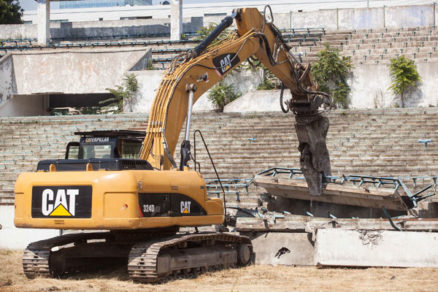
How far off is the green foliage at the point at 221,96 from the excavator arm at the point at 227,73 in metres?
13.3

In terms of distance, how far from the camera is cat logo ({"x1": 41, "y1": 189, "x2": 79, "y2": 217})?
9797 millimetres

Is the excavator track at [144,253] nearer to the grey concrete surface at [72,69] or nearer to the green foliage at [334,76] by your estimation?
the green foliage at [334,76]

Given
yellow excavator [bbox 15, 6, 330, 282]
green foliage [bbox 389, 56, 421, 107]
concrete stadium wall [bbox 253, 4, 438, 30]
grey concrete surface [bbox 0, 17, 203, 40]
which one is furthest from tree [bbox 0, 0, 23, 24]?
yellow excavator [bbox 15, 6, 330, 282]

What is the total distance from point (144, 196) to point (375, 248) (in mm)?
3637

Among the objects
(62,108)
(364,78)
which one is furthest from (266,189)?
(62,108)

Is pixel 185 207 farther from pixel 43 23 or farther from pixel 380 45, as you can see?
pixel 43 23

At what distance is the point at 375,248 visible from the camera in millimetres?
10945

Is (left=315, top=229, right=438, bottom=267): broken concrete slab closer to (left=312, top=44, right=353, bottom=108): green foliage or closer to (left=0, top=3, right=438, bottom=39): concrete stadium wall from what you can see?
(left=312, top=44, right=353, bottom=108): green foliage

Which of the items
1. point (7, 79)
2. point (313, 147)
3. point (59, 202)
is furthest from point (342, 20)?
point (59, 202)

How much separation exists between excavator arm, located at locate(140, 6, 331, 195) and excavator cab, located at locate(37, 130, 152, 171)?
0.31 m

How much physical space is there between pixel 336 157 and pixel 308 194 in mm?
5114

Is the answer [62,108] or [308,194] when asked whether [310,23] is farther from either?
[308,194]

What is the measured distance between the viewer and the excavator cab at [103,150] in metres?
10.2

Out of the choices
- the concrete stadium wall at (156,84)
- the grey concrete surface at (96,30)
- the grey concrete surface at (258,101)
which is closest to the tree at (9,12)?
the grey concrete surface at (96,30)
